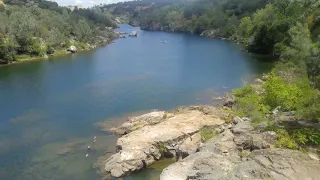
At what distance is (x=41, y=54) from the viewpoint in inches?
3250

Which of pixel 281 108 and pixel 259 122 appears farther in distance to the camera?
pixel 281 108

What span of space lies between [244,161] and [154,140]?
10138 millimetres

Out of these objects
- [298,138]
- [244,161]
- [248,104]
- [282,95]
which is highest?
[282,95]

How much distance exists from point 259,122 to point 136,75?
37769 millimetres

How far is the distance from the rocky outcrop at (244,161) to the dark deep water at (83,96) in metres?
4.83

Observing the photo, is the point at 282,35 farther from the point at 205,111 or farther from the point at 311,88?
the point at 311,88

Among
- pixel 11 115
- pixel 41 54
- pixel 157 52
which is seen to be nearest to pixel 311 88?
pixel 11 115

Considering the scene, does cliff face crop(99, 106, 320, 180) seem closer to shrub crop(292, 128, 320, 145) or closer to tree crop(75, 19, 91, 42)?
shrub crop(292, 128, 320, 145)

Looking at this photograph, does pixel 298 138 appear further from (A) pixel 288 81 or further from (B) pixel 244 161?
(A) pixel 288 81

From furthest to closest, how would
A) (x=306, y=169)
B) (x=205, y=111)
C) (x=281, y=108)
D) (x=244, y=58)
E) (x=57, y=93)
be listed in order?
1. (x=244, y=58)
2. (x=57, y=93)
3. (x=205, y=111)
4. (x=281, y=108)
5. (x=306, y=169)

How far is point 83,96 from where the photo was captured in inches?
1807

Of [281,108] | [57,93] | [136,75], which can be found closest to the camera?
[281,108]

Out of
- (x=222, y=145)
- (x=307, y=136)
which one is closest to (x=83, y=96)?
(x=222, y=145)

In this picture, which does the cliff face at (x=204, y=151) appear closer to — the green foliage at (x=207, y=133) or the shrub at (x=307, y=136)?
the green foliage at (x=207, y=133)
